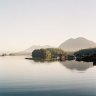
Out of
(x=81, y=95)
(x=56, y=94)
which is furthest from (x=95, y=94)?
(x=56, y=94)

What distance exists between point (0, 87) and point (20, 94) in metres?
11.6

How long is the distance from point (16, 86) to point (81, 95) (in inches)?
775

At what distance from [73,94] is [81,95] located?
1.99 meters

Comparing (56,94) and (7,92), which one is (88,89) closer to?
(56,94)

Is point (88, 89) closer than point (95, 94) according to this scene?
No

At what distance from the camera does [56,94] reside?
5709 cm

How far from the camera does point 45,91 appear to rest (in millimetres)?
60875

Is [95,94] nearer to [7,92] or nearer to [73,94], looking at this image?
[73,94]

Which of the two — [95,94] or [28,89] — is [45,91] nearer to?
[28,89]

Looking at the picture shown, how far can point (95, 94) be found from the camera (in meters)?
56.3

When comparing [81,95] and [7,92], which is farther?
[7,92]

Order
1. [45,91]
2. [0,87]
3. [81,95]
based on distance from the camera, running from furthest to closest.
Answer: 1. [0,87]
2. [45,91]
3. [81,95]

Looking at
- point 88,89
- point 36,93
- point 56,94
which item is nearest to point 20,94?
point 36,93

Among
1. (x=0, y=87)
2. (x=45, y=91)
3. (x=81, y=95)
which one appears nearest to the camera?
(x=81, y=95)
